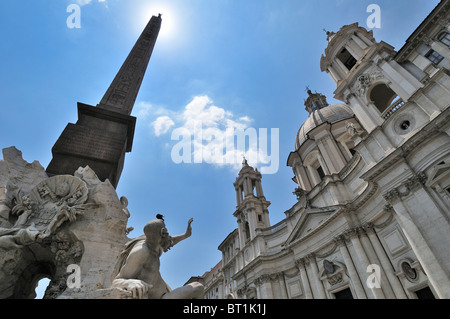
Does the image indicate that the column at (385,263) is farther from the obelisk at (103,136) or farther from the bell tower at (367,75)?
the obelisk at (103,136)

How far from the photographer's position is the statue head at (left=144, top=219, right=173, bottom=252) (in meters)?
3.17

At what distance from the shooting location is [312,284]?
757 inches

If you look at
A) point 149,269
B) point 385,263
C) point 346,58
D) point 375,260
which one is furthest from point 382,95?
point 149,269

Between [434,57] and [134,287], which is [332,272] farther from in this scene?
[134,287]

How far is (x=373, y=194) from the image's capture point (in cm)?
1590

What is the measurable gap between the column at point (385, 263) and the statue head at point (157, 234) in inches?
612

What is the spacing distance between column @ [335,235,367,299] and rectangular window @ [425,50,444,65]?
13.0 meters

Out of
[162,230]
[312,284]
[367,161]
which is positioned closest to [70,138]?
[162,230]

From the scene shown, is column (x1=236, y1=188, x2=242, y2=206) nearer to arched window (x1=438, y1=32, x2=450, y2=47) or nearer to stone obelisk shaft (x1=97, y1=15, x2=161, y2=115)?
stone obelisk shaft (x1=97, y1=15, x2=161, y2=115)

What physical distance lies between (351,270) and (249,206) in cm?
1460

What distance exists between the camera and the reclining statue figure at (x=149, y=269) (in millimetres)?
2621

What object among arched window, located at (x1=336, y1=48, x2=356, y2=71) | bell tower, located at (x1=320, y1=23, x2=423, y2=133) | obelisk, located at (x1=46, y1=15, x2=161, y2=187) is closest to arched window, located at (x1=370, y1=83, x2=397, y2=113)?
bell tower, located at (x1=320, y1=23, x2=423, y2=133)
